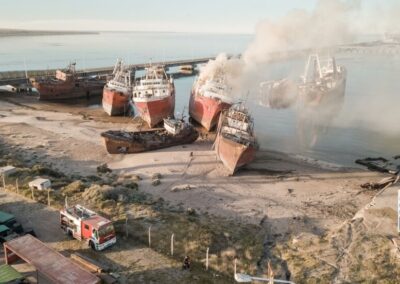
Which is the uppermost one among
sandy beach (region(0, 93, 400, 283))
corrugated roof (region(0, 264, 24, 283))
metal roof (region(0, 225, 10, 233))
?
corrugated roof (region(0, 264, 24, 283))

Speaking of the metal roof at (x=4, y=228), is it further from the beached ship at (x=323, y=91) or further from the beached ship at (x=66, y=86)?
the beached ship at (x=323, y=91)

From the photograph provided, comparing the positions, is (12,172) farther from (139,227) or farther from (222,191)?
(222,191)

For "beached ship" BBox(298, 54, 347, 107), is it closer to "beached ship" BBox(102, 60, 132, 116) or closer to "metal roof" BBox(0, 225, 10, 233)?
"beached ship" BBox(102, 60, 132, 116)

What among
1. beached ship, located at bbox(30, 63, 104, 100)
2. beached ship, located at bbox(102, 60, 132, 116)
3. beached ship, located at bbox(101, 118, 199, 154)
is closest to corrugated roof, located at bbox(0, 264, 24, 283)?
beached ship, located at bbox(101, 118, 199, 154)

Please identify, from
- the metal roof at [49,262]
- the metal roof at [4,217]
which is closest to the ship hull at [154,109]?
the metal roof at [4,217]

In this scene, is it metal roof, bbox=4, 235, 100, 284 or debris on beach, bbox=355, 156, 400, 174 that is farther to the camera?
debris on beach, bbox=355, 156, 400, 174
